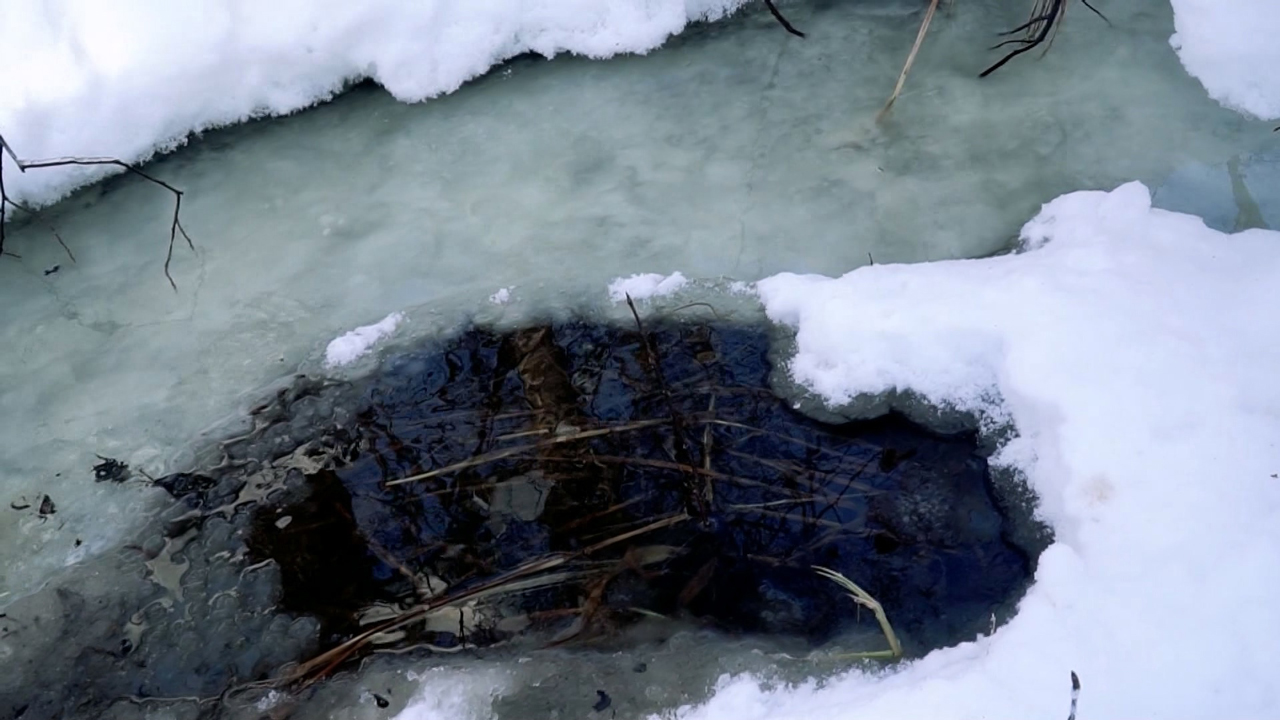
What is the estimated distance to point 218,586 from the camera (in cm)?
221

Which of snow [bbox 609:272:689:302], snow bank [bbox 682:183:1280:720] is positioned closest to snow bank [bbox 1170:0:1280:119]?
snow bank [bbox 682:183:1280:720]

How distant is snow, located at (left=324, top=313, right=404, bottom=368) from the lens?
263 cm

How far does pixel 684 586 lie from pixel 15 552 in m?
1.63

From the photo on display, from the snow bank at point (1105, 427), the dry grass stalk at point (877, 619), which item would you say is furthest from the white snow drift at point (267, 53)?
the dry grass stalk at point (877, 619)

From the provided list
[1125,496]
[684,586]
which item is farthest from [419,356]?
[1125,496]

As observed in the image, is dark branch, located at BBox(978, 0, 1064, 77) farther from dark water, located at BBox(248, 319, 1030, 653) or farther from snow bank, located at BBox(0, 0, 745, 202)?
dark water, located at BBox(248, 319, 1030, 653)

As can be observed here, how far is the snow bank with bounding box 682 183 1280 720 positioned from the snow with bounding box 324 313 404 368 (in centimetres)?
109

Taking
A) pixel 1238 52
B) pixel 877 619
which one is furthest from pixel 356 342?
pixel 1238 52

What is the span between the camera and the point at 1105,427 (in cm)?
206

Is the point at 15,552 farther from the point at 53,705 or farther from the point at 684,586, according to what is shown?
the point at 684,586

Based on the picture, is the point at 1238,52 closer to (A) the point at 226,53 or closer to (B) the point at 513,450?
(B) the point at 513,450

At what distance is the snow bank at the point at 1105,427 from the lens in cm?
172

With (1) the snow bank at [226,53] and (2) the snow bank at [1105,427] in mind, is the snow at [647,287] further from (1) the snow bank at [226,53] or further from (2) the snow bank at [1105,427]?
(1) the snow bank at [226,53]

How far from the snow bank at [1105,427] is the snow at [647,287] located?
26 cm
